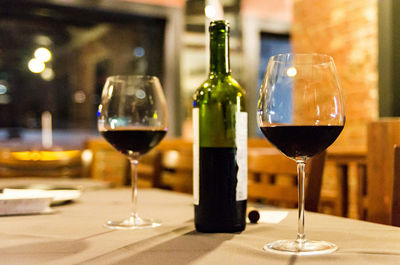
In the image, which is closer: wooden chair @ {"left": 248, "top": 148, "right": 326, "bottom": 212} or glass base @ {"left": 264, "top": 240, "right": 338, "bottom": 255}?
glass base @ {"left": 264, "top": 240, "right": 338, "bottom": 255}

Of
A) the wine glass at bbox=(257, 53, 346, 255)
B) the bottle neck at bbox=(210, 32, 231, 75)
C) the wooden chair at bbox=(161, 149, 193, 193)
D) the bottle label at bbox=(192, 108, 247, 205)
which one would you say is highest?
the bottle neck at bbox=(210, 32, 231, 75)

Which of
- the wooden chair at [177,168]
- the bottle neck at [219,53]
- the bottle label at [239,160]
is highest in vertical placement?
the bottle neck at [219,53]

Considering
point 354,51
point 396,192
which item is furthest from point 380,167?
point 354,51

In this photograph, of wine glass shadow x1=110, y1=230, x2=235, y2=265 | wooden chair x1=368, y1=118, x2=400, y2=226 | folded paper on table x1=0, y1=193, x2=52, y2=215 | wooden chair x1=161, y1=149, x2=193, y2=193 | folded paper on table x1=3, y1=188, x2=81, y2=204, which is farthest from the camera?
wooden chair x1=161, y1=149, x2=193, y2=193

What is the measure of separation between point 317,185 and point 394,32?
8.12ft

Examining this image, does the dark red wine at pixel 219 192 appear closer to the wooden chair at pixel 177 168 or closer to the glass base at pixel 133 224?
the glass base at pixel 133 224

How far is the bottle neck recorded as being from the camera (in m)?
0.79

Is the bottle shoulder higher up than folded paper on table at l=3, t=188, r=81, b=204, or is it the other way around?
the bottle shoulder

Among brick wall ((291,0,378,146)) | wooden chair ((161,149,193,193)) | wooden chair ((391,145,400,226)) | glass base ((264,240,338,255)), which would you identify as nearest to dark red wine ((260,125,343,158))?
glass base ((264,240,338,255))

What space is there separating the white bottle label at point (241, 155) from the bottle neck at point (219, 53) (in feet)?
0.27

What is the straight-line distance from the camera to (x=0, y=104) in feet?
15.0

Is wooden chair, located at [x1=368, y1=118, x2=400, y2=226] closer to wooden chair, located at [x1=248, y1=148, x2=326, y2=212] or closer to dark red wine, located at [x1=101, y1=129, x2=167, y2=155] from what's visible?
wooden chair, located at [x1=248, y1=148, x2=326, y2=212]

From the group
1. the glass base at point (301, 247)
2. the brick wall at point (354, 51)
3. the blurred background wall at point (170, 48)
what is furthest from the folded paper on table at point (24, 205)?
the brick wall at point (354, 51)

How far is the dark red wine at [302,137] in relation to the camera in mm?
651
